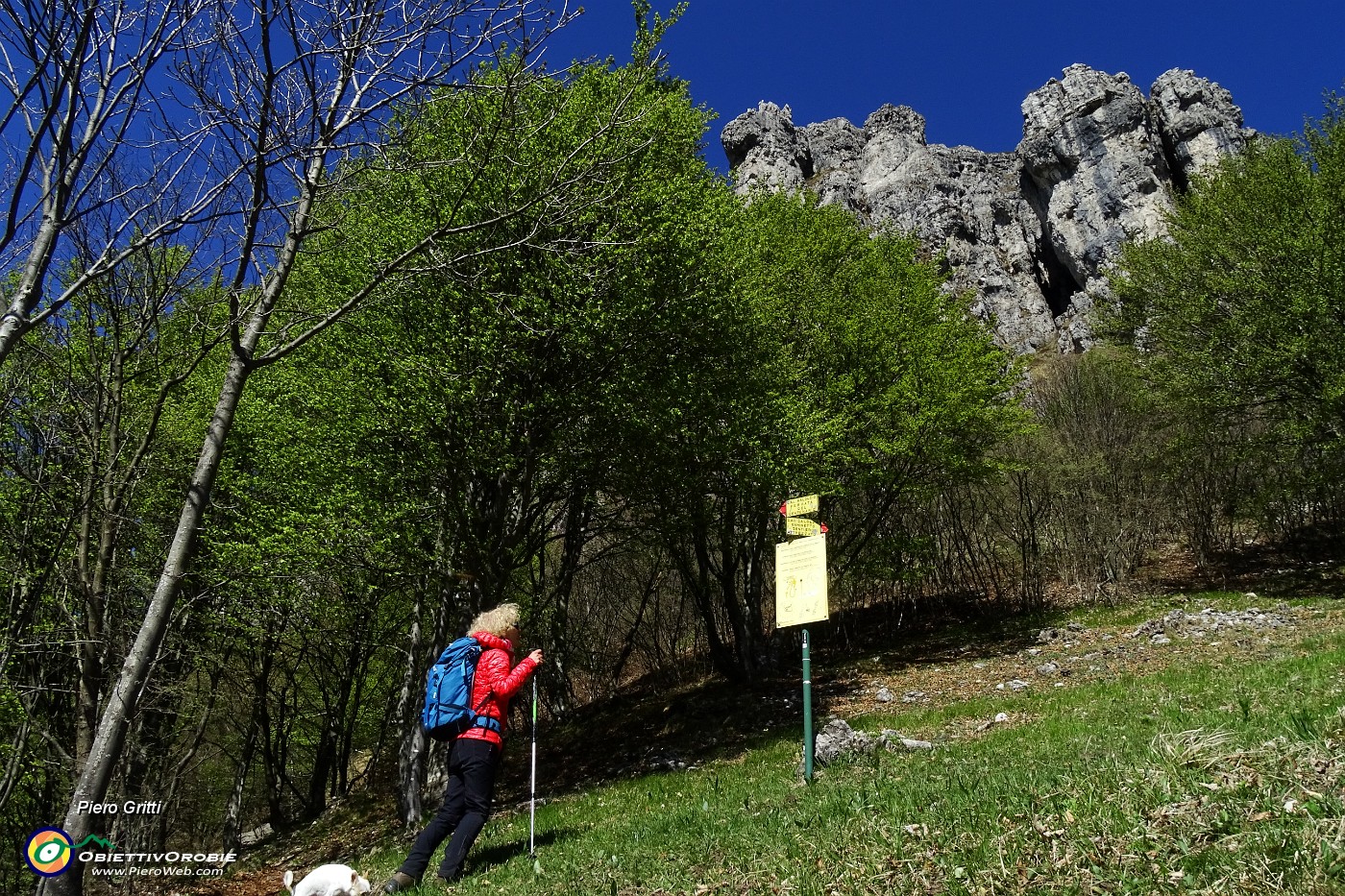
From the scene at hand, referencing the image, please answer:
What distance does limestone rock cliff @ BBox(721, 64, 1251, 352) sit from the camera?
6925cm

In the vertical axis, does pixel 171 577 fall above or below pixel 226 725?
above

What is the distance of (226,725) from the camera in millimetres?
20766

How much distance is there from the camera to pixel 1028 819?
4078 mm

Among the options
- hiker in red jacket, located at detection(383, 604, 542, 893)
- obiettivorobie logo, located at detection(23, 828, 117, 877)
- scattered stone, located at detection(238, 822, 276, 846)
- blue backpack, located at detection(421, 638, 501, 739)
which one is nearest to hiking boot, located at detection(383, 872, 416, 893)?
hiker in red jacket, located at detection(383, 604, 542, 893)

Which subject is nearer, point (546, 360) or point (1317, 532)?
point (546, 360)

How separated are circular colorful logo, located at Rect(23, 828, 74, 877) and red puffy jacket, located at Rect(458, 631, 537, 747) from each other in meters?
2.71

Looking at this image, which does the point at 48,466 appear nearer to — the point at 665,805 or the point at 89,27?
the point at 89,27

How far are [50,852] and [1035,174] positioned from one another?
84921 millimetres

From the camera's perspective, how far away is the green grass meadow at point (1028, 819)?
3344 mm

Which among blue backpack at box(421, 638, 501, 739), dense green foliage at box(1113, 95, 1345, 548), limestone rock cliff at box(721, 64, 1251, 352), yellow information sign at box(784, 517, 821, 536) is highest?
limestone rock cliff at box(721, 64, 1251, 352)

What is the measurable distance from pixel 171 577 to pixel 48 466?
8.16 metres

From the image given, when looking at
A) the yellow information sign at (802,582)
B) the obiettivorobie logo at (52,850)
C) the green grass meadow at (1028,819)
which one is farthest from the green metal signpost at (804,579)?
the obiettivorobie logo at (52,850)

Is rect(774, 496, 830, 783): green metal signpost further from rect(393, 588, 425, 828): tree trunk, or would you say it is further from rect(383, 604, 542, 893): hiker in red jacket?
rect(393, 588, 425, 828): tree trunk

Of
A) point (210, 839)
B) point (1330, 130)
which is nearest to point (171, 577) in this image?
point (210, 839)
